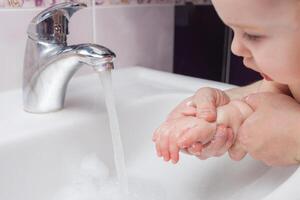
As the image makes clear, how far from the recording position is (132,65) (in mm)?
788

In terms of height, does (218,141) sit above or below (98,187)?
above

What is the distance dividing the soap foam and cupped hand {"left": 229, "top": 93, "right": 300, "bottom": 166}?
0.17 m

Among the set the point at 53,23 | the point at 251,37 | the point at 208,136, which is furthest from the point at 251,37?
the point at 53,23

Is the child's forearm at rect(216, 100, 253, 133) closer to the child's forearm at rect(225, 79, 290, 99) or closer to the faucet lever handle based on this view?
the child's forearm at rect(225, 79, 290, 99)

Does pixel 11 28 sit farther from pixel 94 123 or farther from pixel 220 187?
pixel 220 187

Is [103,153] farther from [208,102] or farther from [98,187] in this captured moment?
[208,102]

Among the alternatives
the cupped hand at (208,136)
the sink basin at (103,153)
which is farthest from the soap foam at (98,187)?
the cupped hand at (208,136)

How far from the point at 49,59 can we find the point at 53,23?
0.05 meters

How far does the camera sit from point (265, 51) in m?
0.39

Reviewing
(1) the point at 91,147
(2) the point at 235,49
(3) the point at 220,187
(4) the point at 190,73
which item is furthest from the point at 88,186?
(4) the point at 190,73

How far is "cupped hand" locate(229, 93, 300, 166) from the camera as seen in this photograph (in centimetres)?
40

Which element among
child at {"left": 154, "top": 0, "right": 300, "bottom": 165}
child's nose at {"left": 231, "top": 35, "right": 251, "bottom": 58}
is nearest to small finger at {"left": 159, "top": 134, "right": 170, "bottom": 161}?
child at {"left": 154, "top": 0, "right": 300, "bottom": 165}

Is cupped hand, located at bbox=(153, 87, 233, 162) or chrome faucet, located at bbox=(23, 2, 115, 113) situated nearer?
cupped hand, located at bbox=(153, 87, 233, 162)

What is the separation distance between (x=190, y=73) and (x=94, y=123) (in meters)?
0.35
